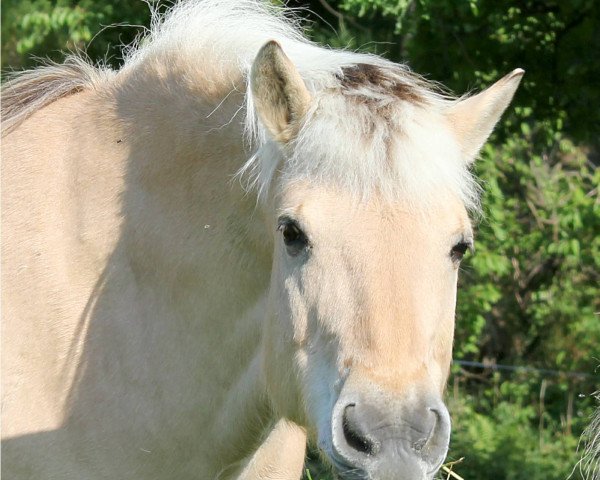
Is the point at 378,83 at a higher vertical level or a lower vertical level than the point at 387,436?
higher

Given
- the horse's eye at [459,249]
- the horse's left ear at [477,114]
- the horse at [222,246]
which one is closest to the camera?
the horse at [222,246]

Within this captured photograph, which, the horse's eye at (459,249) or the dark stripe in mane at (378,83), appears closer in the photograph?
the horse's eye at (459,249)

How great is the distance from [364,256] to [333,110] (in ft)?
1.60

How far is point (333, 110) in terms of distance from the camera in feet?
9.32

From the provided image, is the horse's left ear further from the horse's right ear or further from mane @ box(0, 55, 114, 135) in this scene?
mane @ box(0, 55, 114, 135)

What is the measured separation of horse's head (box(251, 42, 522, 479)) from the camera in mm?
2514

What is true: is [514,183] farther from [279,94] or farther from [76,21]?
[279,94]

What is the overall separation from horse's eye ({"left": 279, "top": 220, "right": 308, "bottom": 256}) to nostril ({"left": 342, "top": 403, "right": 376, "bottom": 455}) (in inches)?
19.6

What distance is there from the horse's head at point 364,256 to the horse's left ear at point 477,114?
1 cm

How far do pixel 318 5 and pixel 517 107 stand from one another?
60.8 inches

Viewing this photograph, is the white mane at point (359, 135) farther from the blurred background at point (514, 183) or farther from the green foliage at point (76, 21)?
the green foliage at point (76, 21)

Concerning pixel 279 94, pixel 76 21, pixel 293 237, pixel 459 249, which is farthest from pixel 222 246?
pixel 76 21

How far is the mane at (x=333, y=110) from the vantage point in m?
2.76

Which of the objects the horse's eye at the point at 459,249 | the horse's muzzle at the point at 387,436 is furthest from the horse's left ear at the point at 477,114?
the horse's muzzle at the point at 387,436
